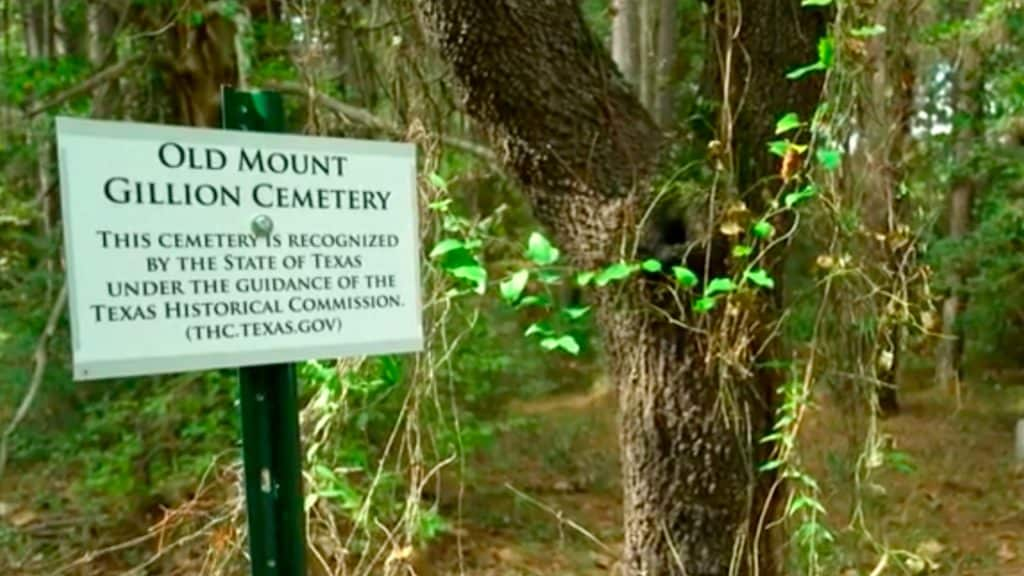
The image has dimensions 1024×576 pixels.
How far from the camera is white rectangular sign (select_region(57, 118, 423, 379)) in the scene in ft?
3.76

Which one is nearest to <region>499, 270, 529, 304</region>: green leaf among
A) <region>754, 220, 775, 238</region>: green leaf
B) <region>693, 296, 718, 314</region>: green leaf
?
<region>693, 296, 718, 314</region>: green leaf

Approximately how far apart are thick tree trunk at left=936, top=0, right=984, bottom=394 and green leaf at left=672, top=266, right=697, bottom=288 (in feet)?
10.2

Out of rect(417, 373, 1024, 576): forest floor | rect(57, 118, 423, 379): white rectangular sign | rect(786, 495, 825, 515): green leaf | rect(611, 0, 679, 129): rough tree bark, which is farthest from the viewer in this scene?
rect(611, 0, 679, 129): rough tree bark

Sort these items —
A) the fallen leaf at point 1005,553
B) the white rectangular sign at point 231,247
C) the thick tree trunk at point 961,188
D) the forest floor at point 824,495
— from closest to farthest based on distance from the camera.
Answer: the white rectangular sign at point 231,247 < the forest floor at point 824,495 < the fallen leaf at point 1005,553 < the thick tree trunk at point 961,188

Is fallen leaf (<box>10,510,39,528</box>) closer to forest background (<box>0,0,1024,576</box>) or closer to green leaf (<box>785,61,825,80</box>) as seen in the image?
forest background (<box>0,0,1024,576</box>)

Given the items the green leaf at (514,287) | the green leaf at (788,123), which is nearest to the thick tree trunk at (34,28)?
the green leaf at (514,287)

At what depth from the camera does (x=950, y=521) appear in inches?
187

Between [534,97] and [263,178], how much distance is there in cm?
67

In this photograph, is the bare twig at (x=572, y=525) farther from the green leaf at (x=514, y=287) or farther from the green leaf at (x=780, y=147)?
the green leaf at (x=780, y=147)

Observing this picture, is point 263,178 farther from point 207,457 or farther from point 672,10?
point 672,10

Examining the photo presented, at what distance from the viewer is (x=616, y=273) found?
1707mm

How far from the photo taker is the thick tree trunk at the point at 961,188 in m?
5.63

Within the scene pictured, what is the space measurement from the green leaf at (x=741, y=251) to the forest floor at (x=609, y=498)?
0.67 metres

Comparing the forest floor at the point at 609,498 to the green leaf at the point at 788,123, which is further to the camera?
the forest floor at the point at 609,498
